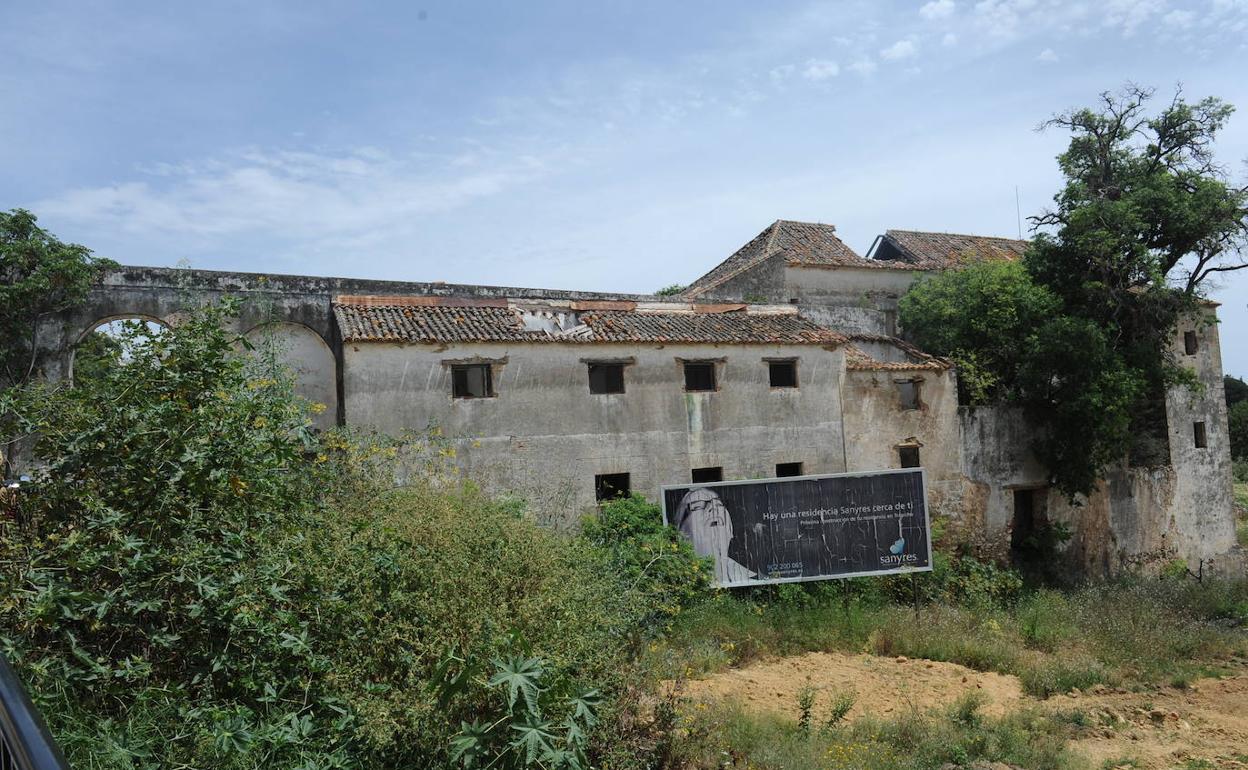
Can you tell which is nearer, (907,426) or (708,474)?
(708,474)

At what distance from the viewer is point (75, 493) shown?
22.0 feet

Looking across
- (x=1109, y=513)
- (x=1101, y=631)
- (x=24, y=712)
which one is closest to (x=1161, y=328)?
(x=1109, y=513)

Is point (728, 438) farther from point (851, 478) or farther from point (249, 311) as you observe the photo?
point (249, 311)

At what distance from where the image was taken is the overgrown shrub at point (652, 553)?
39.7ft

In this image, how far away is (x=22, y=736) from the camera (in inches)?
73.9

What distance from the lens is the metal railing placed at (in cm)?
181

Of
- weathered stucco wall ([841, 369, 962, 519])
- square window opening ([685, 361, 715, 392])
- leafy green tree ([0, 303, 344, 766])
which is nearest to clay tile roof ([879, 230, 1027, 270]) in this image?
weathered stucco wall ([841, 369, 962, 519])

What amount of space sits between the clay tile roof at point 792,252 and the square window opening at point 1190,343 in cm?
747

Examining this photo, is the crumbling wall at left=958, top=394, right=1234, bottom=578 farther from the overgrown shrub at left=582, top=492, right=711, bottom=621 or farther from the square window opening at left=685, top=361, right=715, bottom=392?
the overgrown shrub at left=582, top=492, right=711, bottom=621

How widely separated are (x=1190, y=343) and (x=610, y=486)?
17482mm

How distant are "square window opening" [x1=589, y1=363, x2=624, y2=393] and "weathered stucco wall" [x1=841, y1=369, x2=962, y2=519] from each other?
16.6 feet

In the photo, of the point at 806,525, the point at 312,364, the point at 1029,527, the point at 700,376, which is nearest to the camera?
the point at 806,525

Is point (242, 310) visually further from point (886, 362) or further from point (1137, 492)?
point (1137, 492)

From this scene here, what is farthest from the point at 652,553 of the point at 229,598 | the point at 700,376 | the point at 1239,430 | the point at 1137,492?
the point at 1239,430
